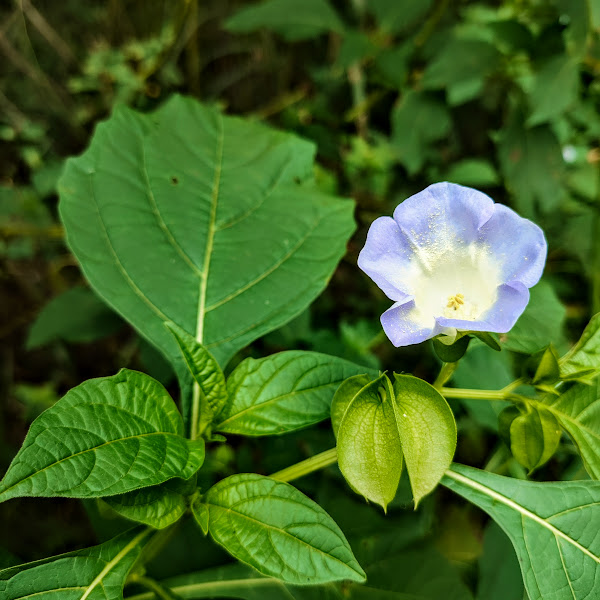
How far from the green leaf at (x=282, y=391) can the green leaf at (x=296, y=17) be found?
1.29 m

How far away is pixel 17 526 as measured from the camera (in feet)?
5.65

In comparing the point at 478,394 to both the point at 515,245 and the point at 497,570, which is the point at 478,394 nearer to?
the point at 515,245

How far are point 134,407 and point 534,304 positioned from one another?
2.21 feet

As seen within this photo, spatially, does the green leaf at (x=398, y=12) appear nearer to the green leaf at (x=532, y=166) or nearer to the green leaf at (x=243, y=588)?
the green leaf at (x=532, y=166)

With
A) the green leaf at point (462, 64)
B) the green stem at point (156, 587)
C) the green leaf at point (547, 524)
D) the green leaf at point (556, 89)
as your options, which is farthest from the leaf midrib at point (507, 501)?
the green leaf at point (462, 64)

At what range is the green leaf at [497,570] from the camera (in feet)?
3.73

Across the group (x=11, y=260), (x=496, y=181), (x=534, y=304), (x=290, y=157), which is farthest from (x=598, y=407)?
(x=11, y=260)

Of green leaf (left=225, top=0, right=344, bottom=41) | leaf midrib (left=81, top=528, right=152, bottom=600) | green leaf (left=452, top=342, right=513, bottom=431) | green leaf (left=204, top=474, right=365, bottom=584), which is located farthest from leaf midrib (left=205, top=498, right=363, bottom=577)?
green leaf (left=225, top=0, right=344, bottom=41)

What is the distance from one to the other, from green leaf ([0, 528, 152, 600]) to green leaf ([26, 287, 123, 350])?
0.84 metres

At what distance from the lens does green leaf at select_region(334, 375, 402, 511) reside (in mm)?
688

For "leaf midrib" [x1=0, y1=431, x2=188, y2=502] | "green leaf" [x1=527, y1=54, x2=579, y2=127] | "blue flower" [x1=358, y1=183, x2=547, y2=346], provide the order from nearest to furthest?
"leaf midrib" [x1=0, y1=431, x2=188, y2=502], "blue flower" [x1=358, y1=183, x2=547, y2=346], "green leaf" [x1=527, y1=54, x2=579, y2=127]

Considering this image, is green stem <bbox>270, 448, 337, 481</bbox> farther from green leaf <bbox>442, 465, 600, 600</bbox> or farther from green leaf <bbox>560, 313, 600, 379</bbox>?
green leaf <bbox>560, 313, 600, 379</bbox>

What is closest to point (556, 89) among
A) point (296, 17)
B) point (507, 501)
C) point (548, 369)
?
point (296, 17)

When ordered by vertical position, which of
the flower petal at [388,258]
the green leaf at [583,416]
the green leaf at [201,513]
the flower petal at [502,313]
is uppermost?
the flower petal at [388,258]
